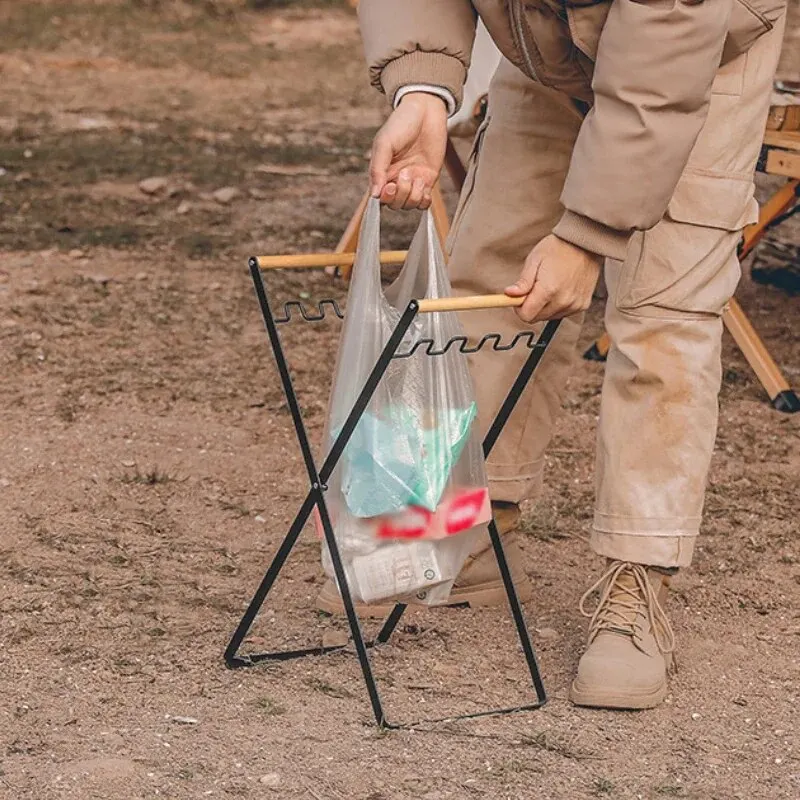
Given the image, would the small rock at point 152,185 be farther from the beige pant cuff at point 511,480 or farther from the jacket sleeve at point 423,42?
the jacket sleeve at point 423,42

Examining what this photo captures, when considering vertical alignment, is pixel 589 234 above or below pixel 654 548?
above

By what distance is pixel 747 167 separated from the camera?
2.84m

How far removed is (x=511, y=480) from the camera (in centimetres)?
317

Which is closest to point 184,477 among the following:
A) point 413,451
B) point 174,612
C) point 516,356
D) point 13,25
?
point 174,612

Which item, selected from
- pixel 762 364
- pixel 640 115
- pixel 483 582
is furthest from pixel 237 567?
pixel 762 364

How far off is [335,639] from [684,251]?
965 millimetres

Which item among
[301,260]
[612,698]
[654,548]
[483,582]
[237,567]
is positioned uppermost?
[301,260]

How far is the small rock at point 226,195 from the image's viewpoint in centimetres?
650

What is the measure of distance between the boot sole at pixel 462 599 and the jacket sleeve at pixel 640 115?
88 centimetres

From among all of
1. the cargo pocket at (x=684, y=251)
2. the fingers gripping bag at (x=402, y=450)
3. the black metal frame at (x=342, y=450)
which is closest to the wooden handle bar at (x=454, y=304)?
the black metal frame at (x=342, y=450)

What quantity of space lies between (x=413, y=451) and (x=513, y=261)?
2.03 feet

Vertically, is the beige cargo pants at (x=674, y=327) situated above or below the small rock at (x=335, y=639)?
above

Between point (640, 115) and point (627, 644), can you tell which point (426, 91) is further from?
point (627, 644)

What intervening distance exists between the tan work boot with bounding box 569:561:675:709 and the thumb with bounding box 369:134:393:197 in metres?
0.81
